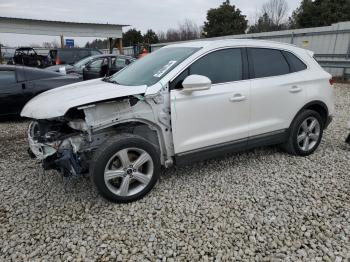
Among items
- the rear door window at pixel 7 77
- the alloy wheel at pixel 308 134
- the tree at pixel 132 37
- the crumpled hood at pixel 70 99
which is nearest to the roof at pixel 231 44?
the crumpled hood at pixel 70 99

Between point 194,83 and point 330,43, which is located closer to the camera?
point 194,83

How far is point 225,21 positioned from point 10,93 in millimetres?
31507

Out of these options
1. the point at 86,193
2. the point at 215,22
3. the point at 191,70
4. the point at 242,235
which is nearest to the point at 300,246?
the point at 242,235

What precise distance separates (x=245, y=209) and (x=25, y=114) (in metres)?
2.68

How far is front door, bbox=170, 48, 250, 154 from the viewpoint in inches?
130

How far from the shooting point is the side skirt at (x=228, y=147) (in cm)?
345

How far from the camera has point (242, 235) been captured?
271 cm

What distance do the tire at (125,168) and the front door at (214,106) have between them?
378 mm

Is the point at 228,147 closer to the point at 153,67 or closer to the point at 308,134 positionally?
the point at 153,67

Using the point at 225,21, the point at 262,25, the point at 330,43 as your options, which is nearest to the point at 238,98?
the point at 330,43

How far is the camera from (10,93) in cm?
615

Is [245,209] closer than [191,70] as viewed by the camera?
Yes

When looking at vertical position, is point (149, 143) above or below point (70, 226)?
above

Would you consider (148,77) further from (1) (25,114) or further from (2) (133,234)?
(2) (133,234)
